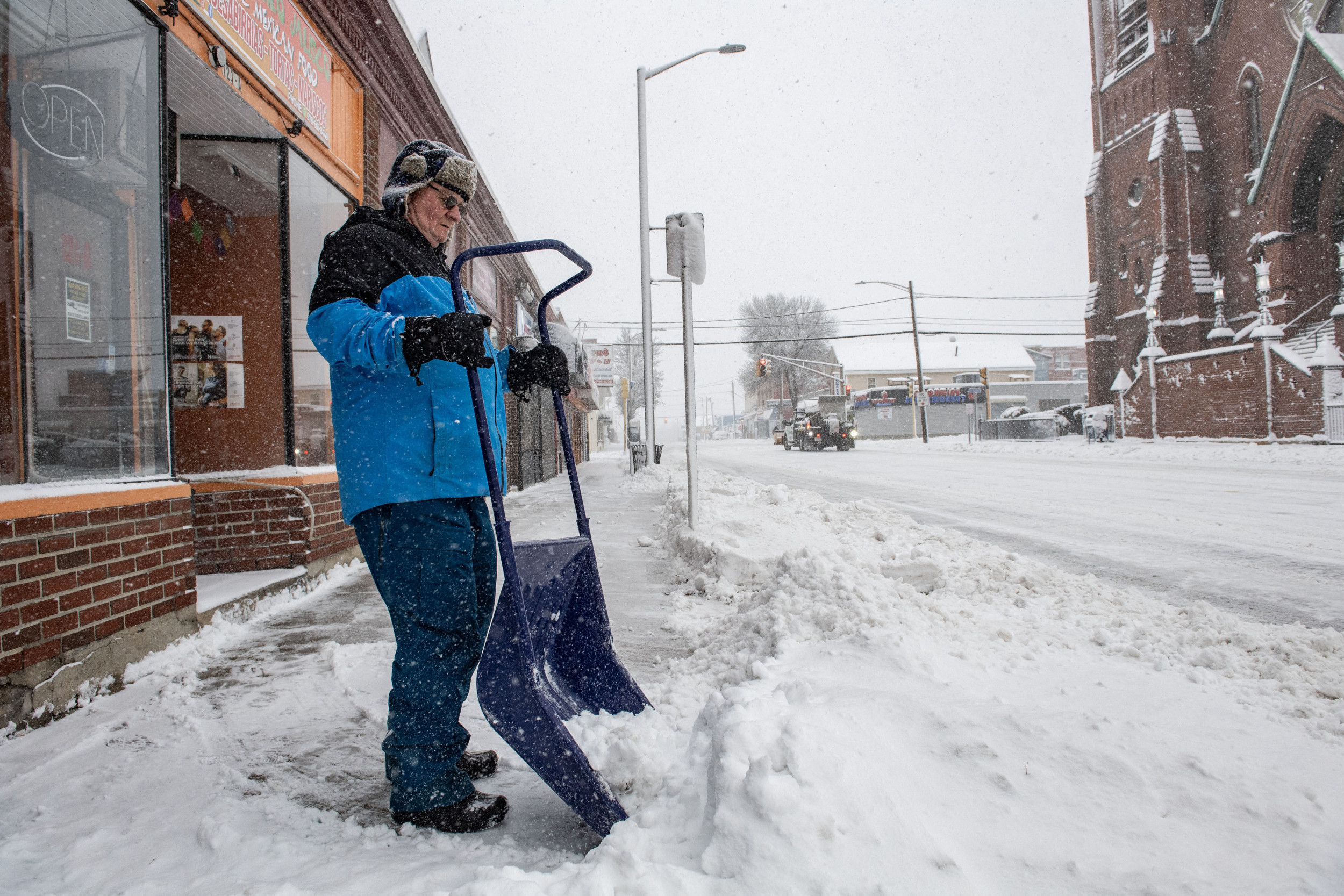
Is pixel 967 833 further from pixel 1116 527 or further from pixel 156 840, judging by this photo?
pixel 1116 527

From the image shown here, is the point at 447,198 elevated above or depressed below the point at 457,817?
above

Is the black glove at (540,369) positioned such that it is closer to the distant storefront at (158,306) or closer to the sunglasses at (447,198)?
the sunglasses at (447,198)

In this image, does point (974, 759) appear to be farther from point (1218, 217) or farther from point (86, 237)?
point (1218, 217)

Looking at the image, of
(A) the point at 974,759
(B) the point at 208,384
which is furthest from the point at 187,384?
(A) the point at 974,759

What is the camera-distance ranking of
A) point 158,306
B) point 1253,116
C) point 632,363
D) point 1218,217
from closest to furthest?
point 158,306 → point 1253,116 → point 1218,217 → point 632,363

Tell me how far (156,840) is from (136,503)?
201cm

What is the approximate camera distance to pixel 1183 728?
2.05 m

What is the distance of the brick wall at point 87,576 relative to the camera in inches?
106

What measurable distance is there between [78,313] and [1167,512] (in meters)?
9.91

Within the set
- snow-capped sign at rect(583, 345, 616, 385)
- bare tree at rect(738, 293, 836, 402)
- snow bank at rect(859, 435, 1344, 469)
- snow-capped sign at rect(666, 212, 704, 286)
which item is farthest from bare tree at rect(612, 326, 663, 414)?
snow-capped sign at rect(666, 212, 704, 286)

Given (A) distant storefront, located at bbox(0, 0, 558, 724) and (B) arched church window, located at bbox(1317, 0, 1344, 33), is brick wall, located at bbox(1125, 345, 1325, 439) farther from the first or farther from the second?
(A) distant storefront, located at bbox(0, 0, 558, 724)

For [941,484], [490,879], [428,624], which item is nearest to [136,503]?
[428,624]

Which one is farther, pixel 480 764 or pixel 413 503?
pixel 480 764

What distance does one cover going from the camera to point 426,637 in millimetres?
1927
